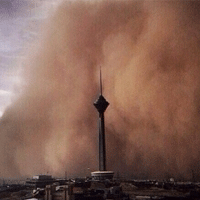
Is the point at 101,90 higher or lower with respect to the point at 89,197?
higher

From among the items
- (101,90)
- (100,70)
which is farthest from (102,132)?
(100,70)

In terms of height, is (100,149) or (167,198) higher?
(100,149)

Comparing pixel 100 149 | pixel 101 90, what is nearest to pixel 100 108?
pixel 101 90

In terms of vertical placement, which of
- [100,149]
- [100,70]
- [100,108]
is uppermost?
[100,70]

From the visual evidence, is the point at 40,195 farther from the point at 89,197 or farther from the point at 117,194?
the point at 117,194

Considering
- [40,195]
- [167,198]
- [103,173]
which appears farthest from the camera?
[103,173]

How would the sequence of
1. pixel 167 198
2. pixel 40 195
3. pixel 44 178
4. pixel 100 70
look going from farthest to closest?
pixel 100 70 < pixel 44 178 < pixel 40 195 < pixel 167 198

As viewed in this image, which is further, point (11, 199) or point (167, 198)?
point (11, 199)

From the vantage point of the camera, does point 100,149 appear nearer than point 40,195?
No

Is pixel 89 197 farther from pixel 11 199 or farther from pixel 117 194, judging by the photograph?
pixel 11 199
